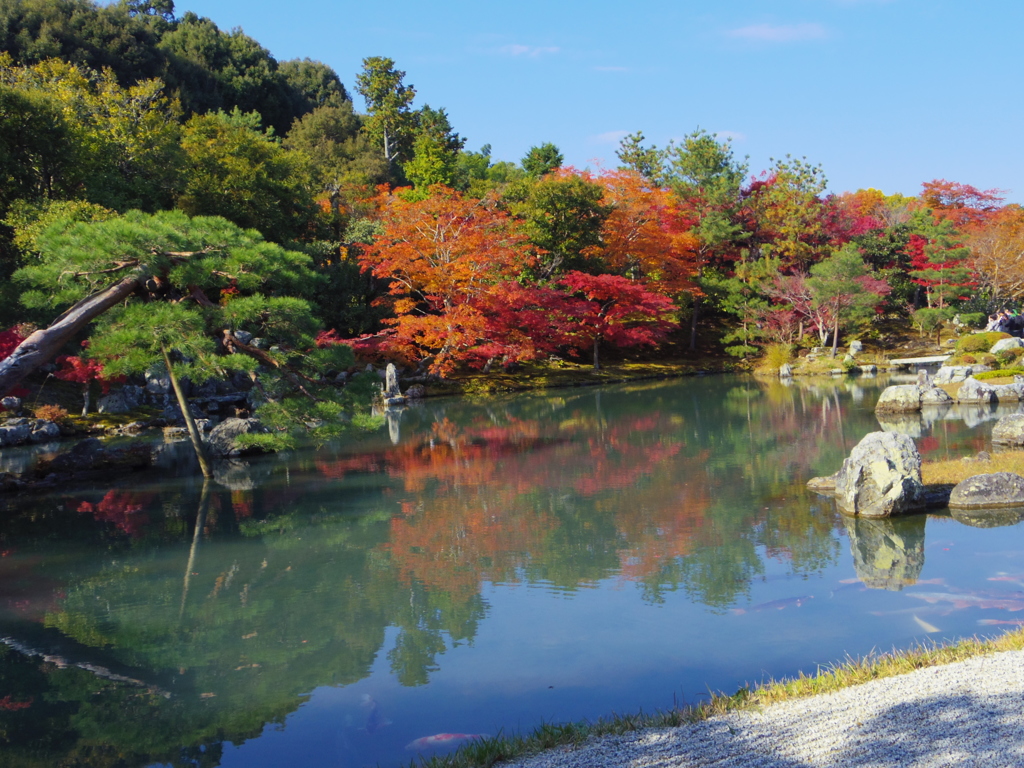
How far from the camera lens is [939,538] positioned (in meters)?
6.73

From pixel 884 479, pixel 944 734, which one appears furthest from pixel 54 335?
pixel 884 479

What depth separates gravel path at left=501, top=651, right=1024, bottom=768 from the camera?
2.87 m

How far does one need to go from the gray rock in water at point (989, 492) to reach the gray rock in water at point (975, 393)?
27.8 ft

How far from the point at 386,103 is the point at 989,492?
3208 centimetres

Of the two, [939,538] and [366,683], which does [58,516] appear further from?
[939,538]

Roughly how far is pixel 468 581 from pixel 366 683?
190cm

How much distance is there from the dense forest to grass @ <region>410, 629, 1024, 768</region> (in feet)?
17.2

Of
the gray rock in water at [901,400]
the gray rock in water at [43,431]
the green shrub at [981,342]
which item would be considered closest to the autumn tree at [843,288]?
the green shrub at [981,342]

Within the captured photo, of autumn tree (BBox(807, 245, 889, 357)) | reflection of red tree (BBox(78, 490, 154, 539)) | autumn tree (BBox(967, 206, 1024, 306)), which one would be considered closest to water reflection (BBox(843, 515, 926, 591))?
reflection of red tree (BBox(78, 490, 154, 539))

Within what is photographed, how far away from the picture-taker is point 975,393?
15.2 m

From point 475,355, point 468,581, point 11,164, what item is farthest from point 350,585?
point 475,355

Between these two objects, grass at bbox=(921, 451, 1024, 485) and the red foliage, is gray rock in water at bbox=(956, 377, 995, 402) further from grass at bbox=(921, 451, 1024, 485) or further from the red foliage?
the red foliage

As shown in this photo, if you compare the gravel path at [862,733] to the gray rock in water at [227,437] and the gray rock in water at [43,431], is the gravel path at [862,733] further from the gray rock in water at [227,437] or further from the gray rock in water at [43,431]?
the gray rock in water at [43,431]

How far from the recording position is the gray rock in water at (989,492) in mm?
7500
